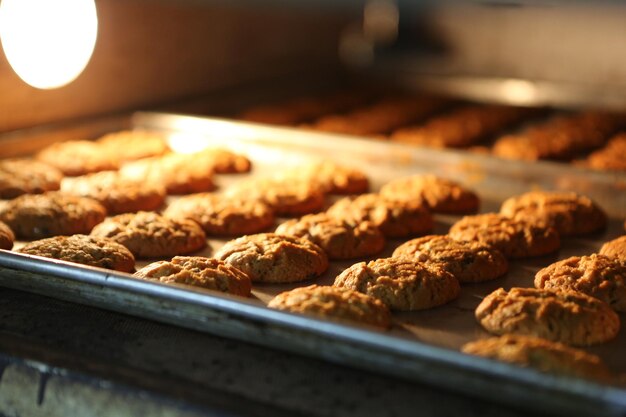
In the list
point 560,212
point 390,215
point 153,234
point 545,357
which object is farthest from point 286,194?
point 545,357

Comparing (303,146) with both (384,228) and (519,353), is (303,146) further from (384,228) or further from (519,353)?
(519,353)

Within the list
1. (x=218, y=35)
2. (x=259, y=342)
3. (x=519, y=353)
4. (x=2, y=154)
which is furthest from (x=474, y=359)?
(x=218, y=35)

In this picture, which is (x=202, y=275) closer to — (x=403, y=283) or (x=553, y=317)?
(x=403, y=283)

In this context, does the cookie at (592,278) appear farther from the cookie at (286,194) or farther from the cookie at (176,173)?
the cookie at (176,173)

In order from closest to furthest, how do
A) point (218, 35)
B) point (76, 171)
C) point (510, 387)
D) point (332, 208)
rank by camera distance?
point (510, 387)
point (332, 208)
point (76, 171)
point (218, 35)

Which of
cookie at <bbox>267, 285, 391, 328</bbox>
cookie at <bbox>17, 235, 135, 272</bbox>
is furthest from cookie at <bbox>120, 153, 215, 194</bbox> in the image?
cookie at <bbox>267, 285, 391, 328</bbox>
